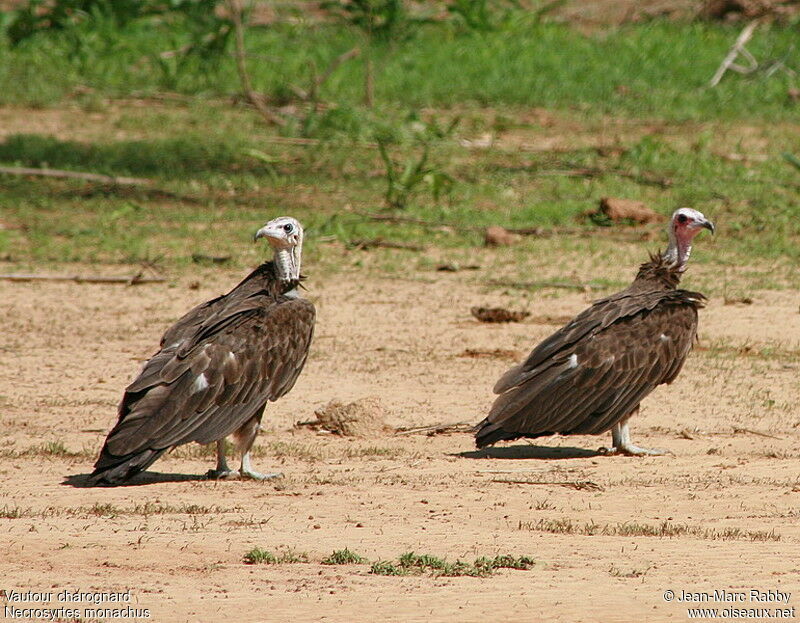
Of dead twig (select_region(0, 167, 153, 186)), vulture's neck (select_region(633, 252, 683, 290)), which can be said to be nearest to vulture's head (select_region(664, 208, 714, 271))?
vulture's neck (select_region(633, 252, 683, 290))

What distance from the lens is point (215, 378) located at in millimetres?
7441

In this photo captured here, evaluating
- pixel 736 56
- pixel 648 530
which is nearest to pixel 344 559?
pixel 648 530

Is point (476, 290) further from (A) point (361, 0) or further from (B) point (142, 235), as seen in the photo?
(A) point (361, 0)

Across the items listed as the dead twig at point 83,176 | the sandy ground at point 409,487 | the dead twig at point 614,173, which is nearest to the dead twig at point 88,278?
the sandy ground at point 409,487

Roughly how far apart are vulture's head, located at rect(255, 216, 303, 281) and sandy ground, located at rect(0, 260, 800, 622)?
99cm

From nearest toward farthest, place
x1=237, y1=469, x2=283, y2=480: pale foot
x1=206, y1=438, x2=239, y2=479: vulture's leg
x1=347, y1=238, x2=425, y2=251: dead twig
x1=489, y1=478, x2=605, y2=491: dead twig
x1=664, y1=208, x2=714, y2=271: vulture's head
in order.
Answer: x1=489, y1=478, x2=605, y2=491: dead twig < x1=237, y1=469, x2=283, y2=480: pale foot < x1=206, y1=438, x2=239, y2=479: vulture's leg < x1=664, y1=208, x2=714, y2=271: vulture's head < x1=347, y1=238, x2=425, y2=251: dead twig

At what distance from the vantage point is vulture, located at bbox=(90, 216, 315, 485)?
704cm

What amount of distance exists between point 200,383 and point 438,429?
68.7 inches

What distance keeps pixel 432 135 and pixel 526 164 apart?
135 centimetres

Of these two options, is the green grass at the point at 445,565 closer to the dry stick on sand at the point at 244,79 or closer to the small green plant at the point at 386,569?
the small green plant at the point at 386,569

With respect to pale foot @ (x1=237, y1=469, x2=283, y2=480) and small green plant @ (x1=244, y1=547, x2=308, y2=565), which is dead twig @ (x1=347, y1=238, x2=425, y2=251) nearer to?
pale foot @ (x1=237, y1=469, x2=283, y2=480)

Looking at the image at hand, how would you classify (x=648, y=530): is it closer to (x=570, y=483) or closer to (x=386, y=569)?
(x=570, y=483)

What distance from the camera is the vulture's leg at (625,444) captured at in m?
8.13

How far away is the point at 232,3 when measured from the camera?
1747 centimetres
